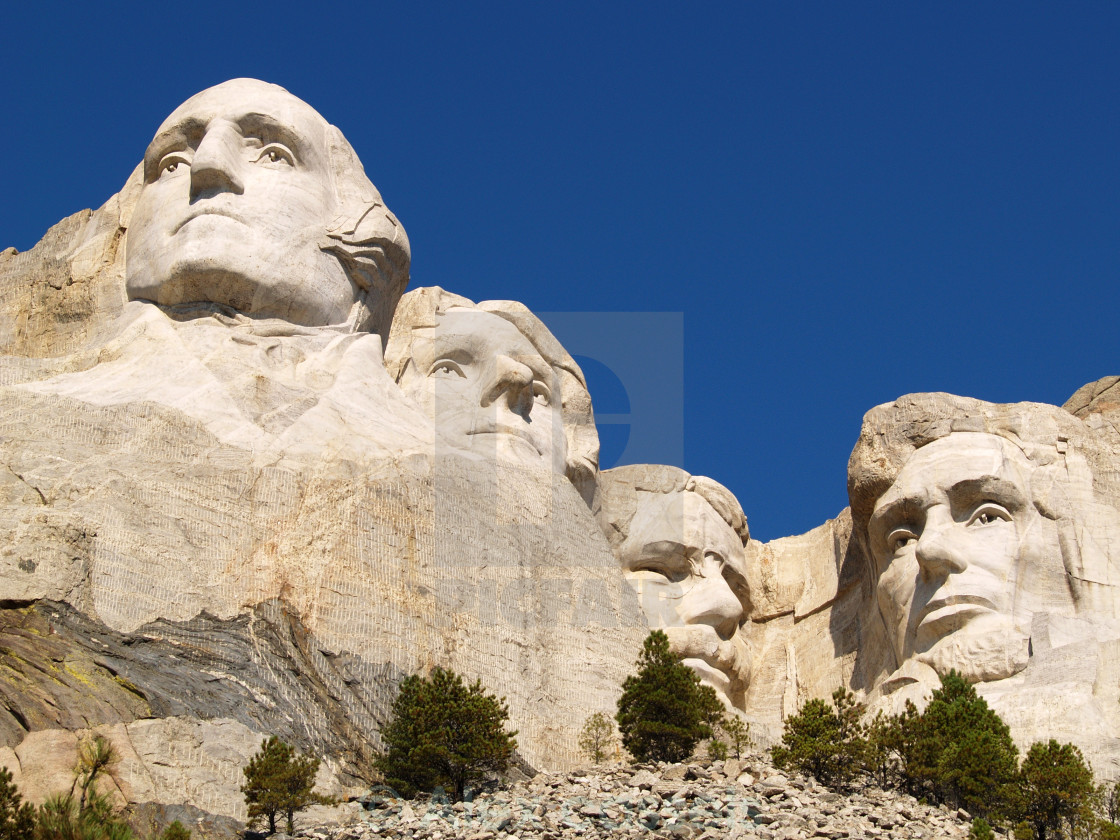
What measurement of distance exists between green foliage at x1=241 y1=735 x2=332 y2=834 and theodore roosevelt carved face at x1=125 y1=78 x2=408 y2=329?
524cm

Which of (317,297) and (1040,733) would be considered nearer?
(1040,733)

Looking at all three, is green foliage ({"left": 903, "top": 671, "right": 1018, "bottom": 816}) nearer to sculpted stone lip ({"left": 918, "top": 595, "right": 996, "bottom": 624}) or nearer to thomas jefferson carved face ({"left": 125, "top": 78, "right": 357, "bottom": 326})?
sculpted stone lip ({"left": 918, "top": 595, "right": 996, "bottom": 624})

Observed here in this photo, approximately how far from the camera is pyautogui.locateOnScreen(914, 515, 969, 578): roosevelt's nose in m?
16.0

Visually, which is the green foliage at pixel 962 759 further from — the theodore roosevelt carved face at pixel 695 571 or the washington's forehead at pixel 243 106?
the washington's forehead at pixel 243 106

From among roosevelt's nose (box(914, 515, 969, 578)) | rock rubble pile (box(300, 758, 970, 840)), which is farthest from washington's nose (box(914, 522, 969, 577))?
rock rubble pile (box(300, 758, 970, 840))

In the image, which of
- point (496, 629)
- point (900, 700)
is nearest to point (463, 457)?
point (496, 629)

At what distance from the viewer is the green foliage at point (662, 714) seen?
1268 cm

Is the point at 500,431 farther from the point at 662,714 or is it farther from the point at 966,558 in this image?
the point at 662,714

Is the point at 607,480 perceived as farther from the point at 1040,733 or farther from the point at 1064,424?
the point at 1040,733

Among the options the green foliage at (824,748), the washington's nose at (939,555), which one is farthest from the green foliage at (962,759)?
the washington's nose at (939,555)

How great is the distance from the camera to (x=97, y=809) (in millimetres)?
10430

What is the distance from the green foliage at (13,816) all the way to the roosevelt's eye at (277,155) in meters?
7.26

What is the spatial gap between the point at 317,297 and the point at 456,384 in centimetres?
176

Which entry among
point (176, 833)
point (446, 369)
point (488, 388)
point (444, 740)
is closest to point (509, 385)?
point (488, 388)
